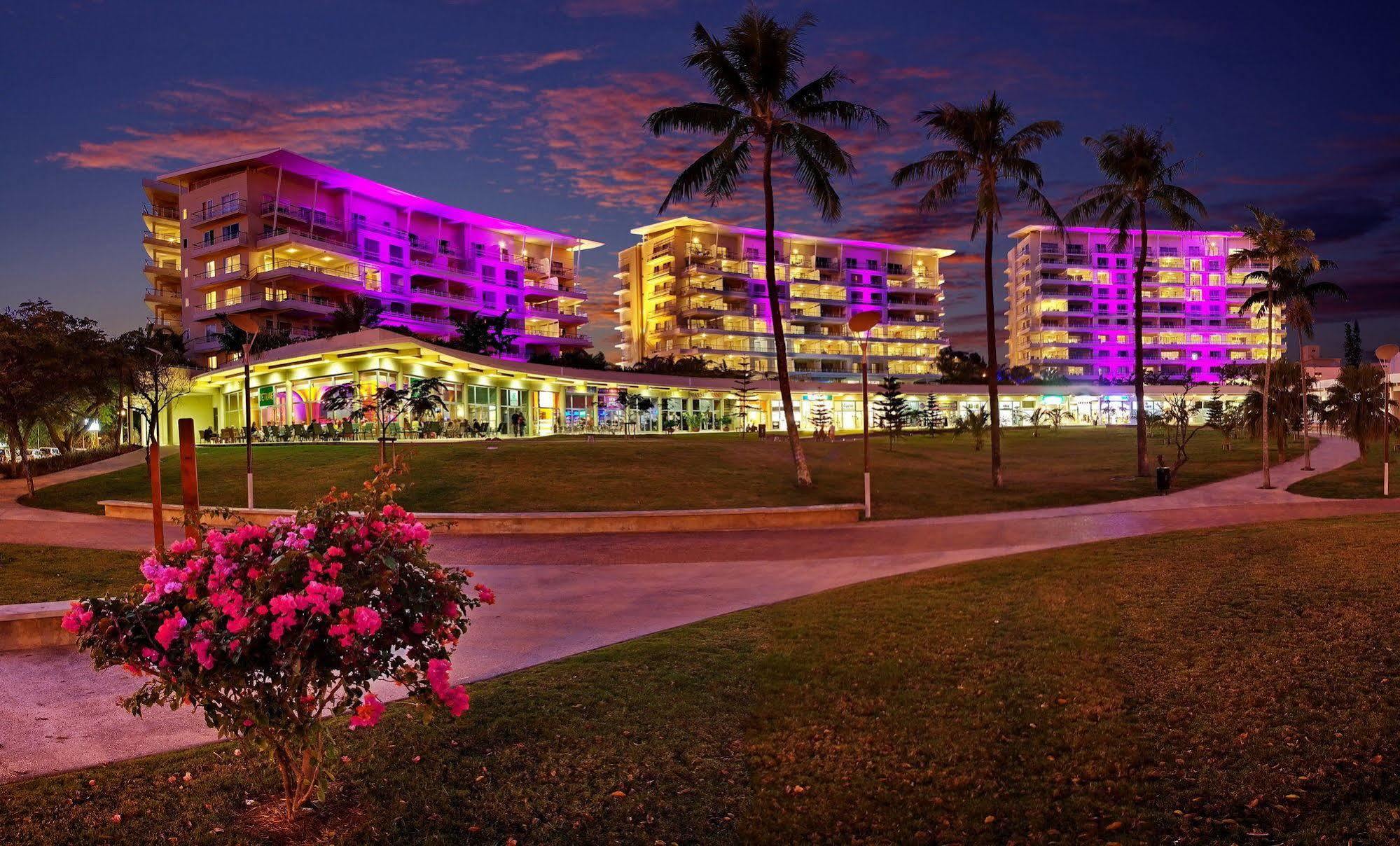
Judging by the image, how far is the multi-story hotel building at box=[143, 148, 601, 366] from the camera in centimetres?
6569

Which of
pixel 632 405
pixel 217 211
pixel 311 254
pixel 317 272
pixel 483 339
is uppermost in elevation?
pixel 217 211

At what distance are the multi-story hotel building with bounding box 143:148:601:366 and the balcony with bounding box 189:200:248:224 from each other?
106 millimetres

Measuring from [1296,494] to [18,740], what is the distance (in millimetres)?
29759

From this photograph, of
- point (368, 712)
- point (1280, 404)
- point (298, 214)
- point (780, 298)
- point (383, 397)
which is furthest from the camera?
point (780, 298)

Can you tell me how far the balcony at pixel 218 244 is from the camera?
65.4m

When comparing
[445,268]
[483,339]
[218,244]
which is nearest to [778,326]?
[483,339]

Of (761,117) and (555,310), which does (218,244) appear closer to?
(555,310)

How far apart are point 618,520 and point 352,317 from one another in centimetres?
4789

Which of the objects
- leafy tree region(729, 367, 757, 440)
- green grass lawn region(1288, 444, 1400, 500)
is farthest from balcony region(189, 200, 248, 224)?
green grass lawn region(1288, 444, 1400, 500)

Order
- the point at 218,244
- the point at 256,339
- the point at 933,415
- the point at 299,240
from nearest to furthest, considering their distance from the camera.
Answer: the point at 256,339
the point at 299,240
the point at 218,244
the point at 933,415

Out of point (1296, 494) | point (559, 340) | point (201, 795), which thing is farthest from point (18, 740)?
point (559, 340)

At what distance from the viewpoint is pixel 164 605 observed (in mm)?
4230

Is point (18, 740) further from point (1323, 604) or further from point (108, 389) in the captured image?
point (108, 389)

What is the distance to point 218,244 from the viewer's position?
6700 cm
